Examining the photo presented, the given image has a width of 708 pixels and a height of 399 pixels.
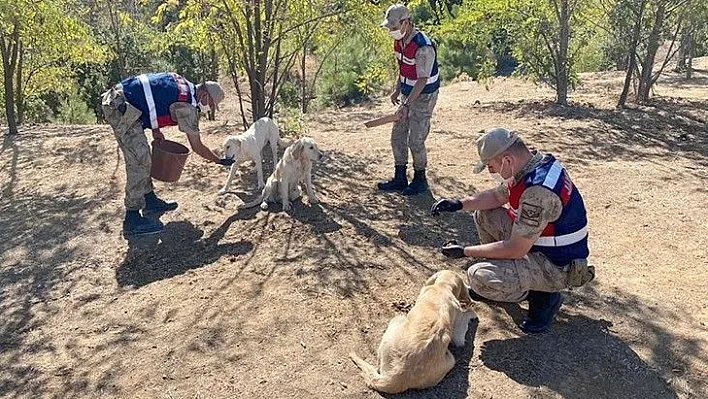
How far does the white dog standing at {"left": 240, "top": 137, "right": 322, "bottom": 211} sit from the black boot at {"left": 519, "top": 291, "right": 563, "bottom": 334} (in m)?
2.52

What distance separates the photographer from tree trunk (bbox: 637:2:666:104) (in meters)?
9.56

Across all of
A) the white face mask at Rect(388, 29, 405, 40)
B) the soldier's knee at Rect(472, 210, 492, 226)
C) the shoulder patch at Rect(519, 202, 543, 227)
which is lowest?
the soldier's knee at Rect(472, 210, 492, 226)

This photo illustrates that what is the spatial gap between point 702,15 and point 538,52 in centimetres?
251

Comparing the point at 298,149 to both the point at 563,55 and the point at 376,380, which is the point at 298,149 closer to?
the point at 376,380

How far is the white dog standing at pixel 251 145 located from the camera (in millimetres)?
5934

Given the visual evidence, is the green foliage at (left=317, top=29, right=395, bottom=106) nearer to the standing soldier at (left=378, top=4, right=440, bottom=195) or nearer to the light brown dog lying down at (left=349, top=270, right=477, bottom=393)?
the standing soldier at (left=378, top=4, right=440, bottom=195)

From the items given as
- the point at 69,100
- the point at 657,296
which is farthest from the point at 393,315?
the point at 69,100

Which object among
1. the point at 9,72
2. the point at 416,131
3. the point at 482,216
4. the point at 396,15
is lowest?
the point at 482,216

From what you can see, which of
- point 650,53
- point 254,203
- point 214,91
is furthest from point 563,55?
point 214,91

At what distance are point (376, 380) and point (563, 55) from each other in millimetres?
8428

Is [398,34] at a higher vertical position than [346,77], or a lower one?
higher

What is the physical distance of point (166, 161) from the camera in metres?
5.23

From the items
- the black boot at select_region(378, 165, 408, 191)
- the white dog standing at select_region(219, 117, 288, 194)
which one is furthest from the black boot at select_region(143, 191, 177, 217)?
the black boot at select_region(378, 165, 408, 191)

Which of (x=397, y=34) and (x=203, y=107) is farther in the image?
(x=397, y=34)
